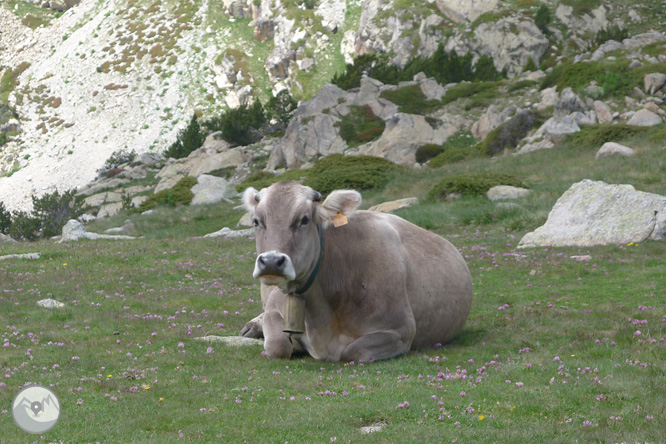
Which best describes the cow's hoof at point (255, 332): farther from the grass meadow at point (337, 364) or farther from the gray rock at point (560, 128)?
the gray rock at point (560, 128)

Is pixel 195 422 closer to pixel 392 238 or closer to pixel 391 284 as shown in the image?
pixel 391 284

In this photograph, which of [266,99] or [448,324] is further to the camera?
[266,99]

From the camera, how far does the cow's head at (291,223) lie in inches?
360

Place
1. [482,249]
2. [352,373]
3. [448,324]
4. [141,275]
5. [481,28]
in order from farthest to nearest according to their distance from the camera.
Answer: [481,28]
[482,249]
[141,275]
[448,324]
[352,373]

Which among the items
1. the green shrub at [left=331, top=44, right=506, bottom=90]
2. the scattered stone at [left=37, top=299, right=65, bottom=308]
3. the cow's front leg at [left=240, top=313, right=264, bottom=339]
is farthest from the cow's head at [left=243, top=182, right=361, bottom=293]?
the green shrub at [left=331, top=44, right=506, bottom=90]

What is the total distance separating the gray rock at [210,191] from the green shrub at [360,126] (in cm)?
1523

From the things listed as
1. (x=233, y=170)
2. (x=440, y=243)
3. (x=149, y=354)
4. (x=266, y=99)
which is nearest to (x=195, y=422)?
(x=149, y=354)

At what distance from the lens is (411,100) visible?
2670 inches

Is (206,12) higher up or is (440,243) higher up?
(206,12)

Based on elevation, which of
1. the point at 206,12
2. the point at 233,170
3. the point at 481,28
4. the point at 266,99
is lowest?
the point at 233,170

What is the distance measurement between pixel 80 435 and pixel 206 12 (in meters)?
140

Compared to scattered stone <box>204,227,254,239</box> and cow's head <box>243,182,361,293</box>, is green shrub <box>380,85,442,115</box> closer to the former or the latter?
scattered stone <box>204,227,254,239</box>

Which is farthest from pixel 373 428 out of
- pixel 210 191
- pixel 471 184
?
pixel 210 191

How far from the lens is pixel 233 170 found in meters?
67.2
